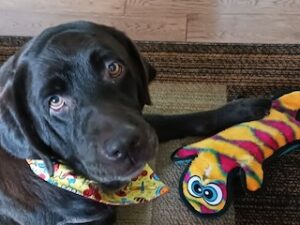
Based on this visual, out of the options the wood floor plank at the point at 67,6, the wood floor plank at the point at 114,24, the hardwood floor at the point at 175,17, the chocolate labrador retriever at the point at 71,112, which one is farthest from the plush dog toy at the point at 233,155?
the wood floor plank at the point at 67,6

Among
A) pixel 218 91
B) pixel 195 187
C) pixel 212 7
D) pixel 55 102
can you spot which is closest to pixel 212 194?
pixel 195 187

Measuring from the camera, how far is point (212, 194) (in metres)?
1.57

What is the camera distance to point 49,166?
130 centimetres

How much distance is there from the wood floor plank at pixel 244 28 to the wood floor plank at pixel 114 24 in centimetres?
6

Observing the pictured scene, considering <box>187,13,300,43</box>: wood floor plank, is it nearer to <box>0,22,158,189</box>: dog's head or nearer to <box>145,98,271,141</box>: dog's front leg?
<box>145,98,271,141</box>: dog's front leg

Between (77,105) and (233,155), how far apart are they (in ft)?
1.94

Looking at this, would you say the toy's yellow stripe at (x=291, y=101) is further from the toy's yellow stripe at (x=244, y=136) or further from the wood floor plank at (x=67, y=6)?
the wood floor plank at (x=67, y=6)

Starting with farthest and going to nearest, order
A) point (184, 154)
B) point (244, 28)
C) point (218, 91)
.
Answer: point (244, 28)
point (218, 91)
point (184, 154)

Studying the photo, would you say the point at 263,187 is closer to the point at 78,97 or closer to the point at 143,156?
the point at 143,156

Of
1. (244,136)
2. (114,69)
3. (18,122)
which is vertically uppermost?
(114,69)

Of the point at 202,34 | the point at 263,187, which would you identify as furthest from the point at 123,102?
the point at 202,34

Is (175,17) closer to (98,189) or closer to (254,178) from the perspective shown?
(254,178)

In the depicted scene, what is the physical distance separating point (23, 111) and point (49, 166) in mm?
151

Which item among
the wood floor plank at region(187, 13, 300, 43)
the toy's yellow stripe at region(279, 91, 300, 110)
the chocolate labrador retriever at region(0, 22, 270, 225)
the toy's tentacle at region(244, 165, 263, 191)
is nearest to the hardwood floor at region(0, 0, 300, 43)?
the wood floor plank at region(187, 13, 300, 43)
